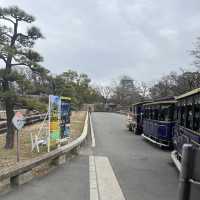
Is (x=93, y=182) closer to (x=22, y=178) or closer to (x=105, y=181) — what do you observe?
(x=105, y=181)

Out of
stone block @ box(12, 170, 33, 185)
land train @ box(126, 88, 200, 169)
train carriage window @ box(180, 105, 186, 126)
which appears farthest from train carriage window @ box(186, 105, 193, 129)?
stone block @ box(12, 170, 33, 185)

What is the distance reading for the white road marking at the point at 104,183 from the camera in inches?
320

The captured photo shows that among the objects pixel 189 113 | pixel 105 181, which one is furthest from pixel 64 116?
pixel 105 181

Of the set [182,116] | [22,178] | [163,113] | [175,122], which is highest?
[163,113]

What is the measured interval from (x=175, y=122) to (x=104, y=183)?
737 centimetres

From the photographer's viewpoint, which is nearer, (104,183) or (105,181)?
(104,183)

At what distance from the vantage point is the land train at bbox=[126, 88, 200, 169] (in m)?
9.64

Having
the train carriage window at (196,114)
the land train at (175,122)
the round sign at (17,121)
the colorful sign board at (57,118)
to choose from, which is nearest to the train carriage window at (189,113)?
the land train at (175,122)

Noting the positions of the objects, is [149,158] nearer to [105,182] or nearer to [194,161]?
[105,182]

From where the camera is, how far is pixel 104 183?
31.3 ft

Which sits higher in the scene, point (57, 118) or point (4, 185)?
point (57, 118)

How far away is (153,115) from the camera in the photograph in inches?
870

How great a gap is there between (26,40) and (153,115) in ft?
27.6

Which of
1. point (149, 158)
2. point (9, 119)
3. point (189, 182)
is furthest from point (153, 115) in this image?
point (189, 182)
